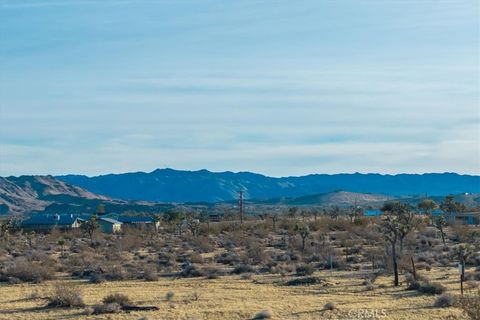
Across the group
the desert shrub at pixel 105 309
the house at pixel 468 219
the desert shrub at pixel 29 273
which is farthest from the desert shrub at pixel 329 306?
the house at pixel 468 219

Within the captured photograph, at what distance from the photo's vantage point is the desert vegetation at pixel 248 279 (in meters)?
26.3

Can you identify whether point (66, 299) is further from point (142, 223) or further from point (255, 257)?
point (142, 223)

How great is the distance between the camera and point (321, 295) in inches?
1185

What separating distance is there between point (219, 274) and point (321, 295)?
32.5ft

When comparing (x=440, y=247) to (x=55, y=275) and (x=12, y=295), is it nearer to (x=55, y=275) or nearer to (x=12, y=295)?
(x=55, y=275)

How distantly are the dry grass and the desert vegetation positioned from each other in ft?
0.14

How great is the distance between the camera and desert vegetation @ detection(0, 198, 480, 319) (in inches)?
1035

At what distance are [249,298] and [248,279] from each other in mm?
7168

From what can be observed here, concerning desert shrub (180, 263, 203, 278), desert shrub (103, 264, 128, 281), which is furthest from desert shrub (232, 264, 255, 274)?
desert shrub (103, 264, 128, 281)

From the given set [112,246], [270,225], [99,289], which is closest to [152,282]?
[99,289]

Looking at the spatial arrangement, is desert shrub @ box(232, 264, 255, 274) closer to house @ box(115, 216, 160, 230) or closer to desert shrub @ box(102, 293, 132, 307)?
desert shrub @ box(102, 293, 132, 307)

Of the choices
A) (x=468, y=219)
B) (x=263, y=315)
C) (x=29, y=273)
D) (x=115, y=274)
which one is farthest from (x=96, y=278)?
(x=468, y=219)

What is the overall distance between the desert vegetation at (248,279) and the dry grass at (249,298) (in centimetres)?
4

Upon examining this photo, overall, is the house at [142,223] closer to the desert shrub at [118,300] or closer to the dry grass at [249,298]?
the dry grass at [249,298]
